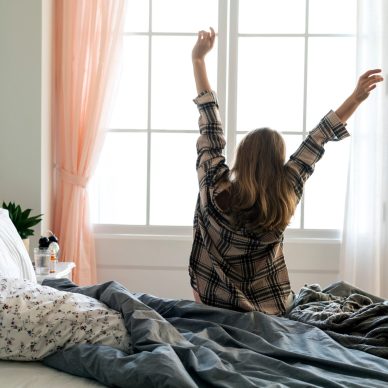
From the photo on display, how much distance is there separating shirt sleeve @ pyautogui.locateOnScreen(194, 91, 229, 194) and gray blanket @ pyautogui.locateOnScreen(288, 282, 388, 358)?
48cm

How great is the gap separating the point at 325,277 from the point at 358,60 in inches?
49.0

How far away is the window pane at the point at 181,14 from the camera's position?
3.83m

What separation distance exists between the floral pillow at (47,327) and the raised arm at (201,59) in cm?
91

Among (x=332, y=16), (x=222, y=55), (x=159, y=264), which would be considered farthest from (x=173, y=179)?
(x=332, y=16)

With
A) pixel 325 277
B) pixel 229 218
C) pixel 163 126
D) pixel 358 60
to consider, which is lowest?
pixel 325 277

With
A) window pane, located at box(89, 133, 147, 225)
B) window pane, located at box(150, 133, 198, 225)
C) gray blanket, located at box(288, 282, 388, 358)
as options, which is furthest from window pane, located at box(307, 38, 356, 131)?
gray blanket, located at box(288, 282, 388, 358)

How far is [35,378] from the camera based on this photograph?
1.51 metres

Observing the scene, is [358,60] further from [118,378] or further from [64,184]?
[118,378]

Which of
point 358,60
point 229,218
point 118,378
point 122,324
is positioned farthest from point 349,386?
point 358,60

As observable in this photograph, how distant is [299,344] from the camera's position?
1684mm

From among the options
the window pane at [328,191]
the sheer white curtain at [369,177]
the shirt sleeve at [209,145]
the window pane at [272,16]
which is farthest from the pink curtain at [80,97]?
the shirt sleeve at [209,145]

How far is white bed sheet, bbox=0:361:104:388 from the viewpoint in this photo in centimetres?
147

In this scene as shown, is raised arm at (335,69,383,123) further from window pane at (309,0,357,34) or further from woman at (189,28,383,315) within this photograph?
window pane at (309,0,357,34)

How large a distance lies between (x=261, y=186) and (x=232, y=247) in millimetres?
215
